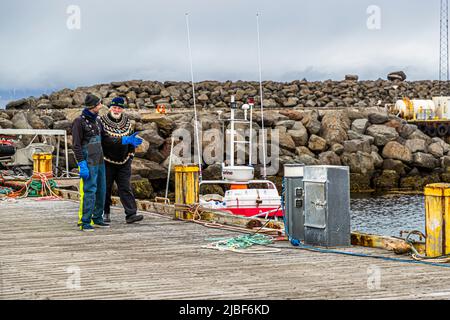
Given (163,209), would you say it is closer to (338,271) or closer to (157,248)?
(157,248)

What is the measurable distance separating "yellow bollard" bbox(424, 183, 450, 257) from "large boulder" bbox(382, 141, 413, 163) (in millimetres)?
32439

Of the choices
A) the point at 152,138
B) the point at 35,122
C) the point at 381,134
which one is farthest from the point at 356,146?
the point at 35,122

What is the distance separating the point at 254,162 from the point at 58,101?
1501 centimetres

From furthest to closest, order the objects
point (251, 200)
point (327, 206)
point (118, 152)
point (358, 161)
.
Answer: point (358, 161)
point (251, 200)
point (118, 152)
point (327, 206)

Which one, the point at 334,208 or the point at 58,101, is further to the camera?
the point at 58,101

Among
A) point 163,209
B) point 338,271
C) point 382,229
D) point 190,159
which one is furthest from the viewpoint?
point 190,159

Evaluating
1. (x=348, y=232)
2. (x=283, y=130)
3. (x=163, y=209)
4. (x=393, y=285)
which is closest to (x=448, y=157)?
(x=283, y=130)

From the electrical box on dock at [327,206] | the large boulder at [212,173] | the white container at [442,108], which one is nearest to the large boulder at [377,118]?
the white container at [442,108]

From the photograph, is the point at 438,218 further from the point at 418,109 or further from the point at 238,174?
the point at 418,109

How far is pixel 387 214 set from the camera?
29531 millimetres

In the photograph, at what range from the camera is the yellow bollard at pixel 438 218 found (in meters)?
7.62

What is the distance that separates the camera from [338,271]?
23.3 ft

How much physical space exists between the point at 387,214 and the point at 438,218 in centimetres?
2242

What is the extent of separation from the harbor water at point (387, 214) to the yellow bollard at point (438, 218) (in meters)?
15.9
